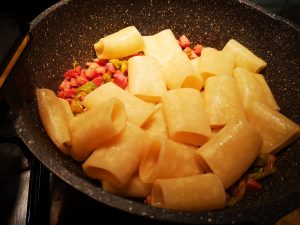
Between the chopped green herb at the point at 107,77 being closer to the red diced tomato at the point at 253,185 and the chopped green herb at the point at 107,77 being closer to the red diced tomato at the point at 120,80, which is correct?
the red diced tomato at the point at 120,80

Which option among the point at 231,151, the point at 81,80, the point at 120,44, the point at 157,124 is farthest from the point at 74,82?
the point at 231,151

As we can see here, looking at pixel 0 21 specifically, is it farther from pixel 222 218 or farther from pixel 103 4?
pixel 222 218

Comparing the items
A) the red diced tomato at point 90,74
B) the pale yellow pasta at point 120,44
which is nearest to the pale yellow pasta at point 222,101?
the pale yellow pasta at point 120,44

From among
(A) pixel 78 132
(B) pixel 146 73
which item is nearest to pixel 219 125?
(B) pixel 146 73

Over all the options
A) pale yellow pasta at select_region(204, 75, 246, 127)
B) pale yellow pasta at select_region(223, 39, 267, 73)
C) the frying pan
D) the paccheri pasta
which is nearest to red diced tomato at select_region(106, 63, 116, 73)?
the paccheri pasta

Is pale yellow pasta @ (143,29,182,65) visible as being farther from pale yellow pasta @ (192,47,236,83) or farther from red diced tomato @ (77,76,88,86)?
red diced tomato @ (77,76,88,86)

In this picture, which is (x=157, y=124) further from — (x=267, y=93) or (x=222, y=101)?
(x=267, y=93)
